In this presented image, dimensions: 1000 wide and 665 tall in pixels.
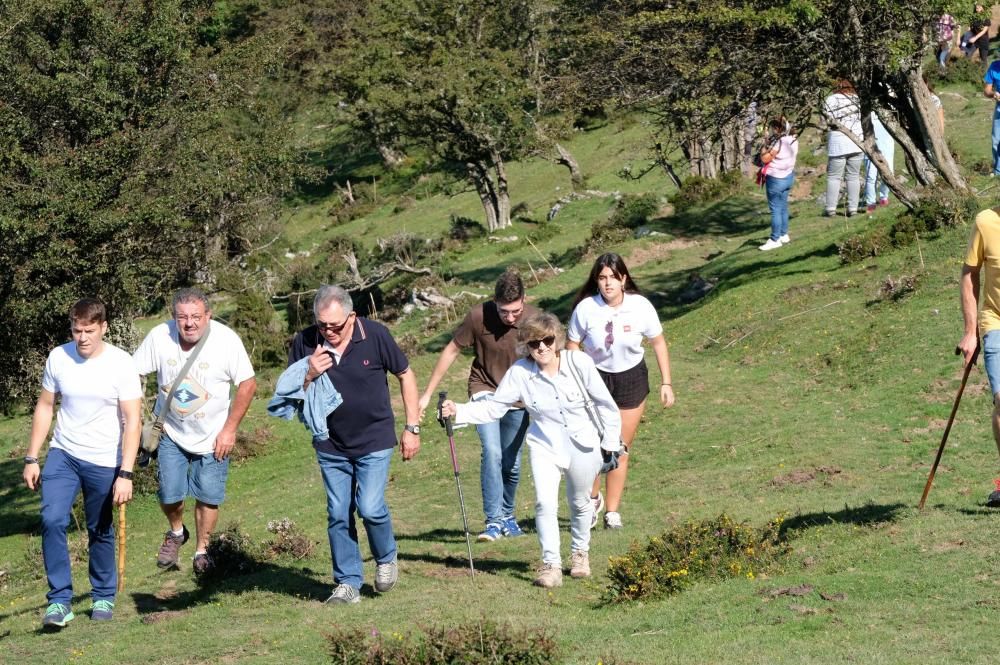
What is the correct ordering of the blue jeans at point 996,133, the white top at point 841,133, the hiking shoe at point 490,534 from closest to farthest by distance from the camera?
the hiking shoe at point 490,534 < the blue jeans at point 996,133 < the white top at point 841,133

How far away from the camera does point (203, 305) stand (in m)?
9.78

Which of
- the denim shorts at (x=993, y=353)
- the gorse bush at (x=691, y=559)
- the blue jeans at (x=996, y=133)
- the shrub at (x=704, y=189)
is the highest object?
the blue jeans at (x=996, y=133)

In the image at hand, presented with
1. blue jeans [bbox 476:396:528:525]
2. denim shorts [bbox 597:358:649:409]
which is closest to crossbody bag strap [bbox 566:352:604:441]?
denim shorts [bbox 597:358:649:409]

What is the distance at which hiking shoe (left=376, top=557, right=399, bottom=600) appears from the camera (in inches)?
372

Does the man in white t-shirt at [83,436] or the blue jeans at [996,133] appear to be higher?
the blue jeans at [996,133]

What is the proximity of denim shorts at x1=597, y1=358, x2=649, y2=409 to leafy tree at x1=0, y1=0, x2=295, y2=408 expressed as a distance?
29.6 feet

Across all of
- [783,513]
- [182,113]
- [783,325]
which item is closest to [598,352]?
[783,513]

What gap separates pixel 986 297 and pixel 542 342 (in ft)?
10.1

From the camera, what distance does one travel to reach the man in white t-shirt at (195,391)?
9766 millimetres

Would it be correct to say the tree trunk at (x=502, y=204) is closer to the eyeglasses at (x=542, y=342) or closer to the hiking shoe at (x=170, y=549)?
the hiking shoe at (x=170, y=549)

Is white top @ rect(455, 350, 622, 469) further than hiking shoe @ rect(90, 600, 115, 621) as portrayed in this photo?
No

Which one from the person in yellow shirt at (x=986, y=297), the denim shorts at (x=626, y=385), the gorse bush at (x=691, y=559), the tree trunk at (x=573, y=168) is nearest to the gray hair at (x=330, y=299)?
the gorse bush at (x=691, y=559)

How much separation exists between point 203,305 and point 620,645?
412cm

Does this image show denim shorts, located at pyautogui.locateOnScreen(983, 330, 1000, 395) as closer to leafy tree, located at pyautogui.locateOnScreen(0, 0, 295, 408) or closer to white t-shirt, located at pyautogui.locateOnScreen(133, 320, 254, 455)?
white t-shirt, located at pyautogui.locateOnScreen(133, 320, 254, 455)
